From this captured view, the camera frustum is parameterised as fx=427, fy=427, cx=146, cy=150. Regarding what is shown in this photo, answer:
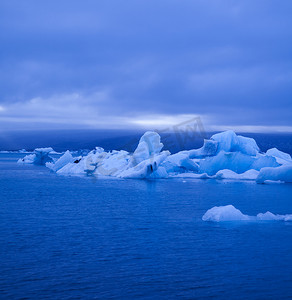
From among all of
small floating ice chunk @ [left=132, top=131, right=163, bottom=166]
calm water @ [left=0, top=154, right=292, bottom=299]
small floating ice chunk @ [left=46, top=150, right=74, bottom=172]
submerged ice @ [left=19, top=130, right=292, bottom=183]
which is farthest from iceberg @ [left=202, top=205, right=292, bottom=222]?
small floating ice chunk @ [left=46, top=150, right=74, bottom=172]

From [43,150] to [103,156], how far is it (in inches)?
564

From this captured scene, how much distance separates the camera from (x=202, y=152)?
27656 millimetres

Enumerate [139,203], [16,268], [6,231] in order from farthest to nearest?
1. [139,203]
2. [6,231]
3. [16,268]

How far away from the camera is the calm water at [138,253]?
6234 millimetres

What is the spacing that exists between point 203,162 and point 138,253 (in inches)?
777

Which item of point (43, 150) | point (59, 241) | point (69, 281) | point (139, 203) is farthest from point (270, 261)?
point (43, 150)

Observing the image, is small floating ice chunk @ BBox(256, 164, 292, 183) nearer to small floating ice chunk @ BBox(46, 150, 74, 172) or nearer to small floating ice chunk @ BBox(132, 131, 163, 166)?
small floating ice chunk @ BBox(132, 131, 163, 166)

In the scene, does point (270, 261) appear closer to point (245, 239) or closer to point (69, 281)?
point (245, 239)

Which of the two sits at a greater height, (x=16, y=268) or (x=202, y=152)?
(x=202, y=152)

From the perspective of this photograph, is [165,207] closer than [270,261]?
No

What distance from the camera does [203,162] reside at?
2747cm

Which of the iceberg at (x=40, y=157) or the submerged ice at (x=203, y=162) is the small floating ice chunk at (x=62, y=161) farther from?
the iceberg at (x=40, y=157)

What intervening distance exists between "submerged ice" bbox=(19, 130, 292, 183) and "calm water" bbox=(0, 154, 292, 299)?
991cm

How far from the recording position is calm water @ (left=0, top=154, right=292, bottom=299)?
6.23m
